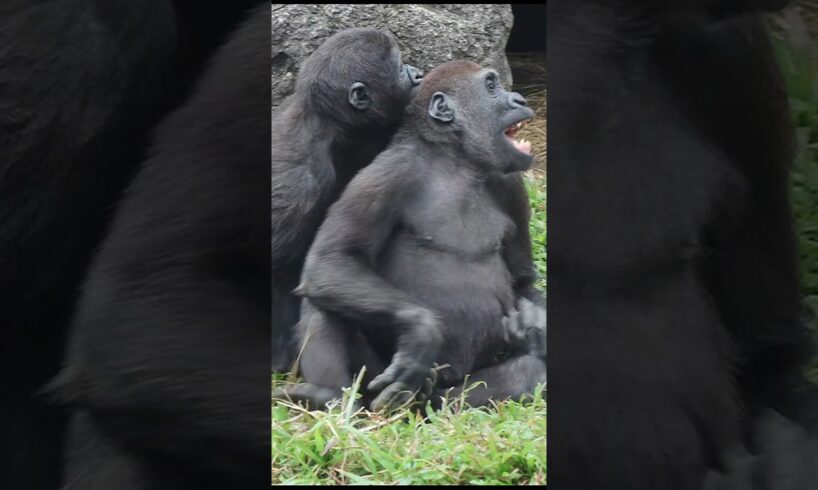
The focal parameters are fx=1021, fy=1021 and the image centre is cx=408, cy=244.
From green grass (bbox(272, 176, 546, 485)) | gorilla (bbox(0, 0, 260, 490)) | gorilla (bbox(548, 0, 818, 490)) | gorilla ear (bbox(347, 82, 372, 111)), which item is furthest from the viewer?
gorilla ear (bbox(347, 82, 372, 111))

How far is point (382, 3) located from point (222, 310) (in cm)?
78

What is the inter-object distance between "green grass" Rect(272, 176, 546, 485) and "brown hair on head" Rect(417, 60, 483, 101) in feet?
1.09

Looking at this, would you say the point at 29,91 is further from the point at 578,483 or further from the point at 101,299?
the point at 578,483

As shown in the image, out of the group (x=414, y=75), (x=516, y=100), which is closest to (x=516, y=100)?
(x=516, y=100)

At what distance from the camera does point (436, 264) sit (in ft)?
7.38

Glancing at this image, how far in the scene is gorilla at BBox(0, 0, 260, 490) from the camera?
1.87 meters

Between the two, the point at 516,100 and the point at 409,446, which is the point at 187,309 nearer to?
the point at 409,446

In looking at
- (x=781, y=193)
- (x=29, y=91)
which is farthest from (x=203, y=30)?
(x=781, y=193)

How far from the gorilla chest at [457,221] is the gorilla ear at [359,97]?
23 cm

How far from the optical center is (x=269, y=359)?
200cm

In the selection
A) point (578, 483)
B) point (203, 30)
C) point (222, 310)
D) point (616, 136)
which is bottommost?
point (578, 483)

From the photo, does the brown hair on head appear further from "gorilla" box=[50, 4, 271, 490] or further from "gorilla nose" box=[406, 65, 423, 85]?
"gorilla" box=[50, 4, 271, 490]

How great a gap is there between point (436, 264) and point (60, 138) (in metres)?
0.83

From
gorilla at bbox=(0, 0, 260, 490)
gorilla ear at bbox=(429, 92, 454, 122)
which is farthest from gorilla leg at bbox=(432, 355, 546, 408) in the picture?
gorilla at bbox=(0, 0, 260, 490)
